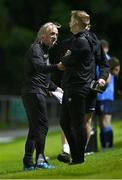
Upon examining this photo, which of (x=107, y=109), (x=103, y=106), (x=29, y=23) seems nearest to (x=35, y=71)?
(x=103, y=106)

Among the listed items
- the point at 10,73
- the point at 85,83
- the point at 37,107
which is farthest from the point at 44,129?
the point at 10,73

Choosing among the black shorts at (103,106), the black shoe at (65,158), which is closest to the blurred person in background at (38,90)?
the black shoe at (65,158)

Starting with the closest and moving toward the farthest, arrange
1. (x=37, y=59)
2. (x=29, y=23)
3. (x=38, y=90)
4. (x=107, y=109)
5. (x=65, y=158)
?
1. (x=37, y=59)
2. (x=38, y=90)
3. (x=65, y=158)
4. (x=107, y=109)
5. (x=29, y=23)

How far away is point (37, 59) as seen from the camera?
11.3 metres

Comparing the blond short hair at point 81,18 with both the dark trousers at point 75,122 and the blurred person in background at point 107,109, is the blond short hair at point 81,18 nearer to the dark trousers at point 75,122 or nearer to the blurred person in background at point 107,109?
the dark trousers at point 75,122

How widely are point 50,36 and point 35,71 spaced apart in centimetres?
53

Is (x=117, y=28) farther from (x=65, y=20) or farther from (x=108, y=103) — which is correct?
(x=108, y=103)

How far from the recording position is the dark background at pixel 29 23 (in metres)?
35.7

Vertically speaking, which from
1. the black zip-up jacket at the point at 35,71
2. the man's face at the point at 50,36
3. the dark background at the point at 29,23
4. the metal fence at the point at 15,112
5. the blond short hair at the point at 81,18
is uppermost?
the dark background at the point at 29,23

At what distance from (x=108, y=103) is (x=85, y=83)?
4.77 metres

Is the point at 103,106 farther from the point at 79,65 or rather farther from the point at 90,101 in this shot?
the point at 79,65

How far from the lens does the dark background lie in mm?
35688

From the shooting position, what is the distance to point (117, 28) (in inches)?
1457

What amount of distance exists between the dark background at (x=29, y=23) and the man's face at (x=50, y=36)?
859 inches
